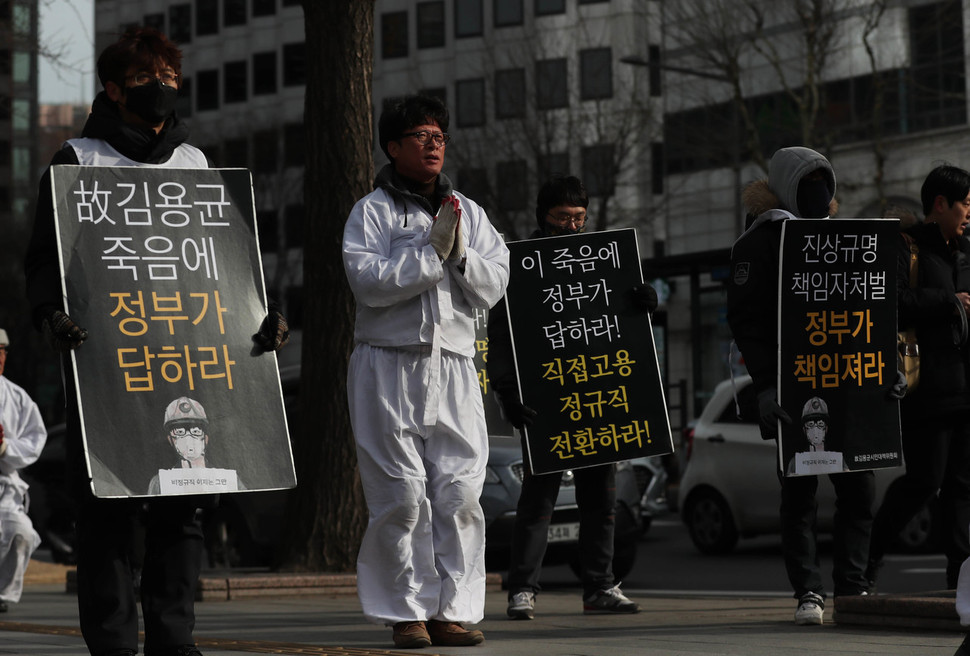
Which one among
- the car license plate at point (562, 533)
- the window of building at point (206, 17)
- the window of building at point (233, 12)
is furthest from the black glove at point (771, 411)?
the window of building at point (206, 17)

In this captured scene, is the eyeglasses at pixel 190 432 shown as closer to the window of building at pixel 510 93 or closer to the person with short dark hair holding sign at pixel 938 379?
the person with short dark hair holding sign at pixel 938 379

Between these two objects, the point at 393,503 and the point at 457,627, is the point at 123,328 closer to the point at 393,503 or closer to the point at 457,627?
the point at 393,503

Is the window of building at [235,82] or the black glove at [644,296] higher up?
the window of building at [235,82]

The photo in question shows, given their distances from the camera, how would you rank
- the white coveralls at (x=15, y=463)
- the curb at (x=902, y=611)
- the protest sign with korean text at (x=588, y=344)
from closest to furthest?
the curb at (x=902, y=611) → the protest sign with korean text at (x=588, y=344) → the white coveralls at (x=15, y=463)

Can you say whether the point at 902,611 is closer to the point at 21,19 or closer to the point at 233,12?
the point at 21,19

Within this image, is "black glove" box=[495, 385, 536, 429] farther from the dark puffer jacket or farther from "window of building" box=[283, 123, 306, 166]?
"window of building" box=[283, 123, 306, 166]

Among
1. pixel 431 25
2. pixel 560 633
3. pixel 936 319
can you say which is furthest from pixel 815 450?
pixel 431 25

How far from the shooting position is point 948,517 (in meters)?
7.71

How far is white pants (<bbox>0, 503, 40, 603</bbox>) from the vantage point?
10.2 meters

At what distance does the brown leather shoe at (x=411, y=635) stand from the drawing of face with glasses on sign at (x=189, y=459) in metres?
1.30

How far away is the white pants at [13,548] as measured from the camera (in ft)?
33.5

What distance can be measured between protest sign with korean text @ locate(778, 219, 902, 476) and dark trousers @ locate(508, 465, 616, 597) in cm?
A: 136

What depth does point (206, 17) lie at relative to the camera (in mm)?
68500

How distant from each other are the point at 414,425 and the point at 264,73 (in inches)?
2411
